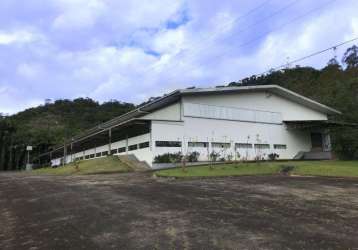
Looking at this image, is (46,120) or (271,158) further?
(46,120)

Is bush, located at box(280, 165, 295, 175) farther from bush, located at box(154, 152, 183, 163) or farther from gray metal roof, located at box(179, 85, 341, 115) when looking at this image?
gray metal roof, located at box(179, 85, 341, 115)

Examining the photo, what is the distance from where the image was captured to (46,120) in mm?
90312

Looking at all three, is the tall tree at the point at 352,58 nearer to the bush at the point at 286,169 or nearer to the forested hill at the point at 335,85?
the forested hill at the point at 335,85

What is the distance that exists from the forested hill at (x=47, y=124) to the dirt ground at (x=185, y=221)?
196 feet

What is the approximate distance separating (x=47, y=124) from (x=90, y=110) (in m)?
14.0

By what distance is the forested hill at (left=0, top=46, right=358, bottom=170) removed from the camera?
46891 mm

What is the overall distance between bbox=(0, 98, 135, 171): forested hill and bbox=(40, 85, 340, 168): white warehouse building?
1237 inches

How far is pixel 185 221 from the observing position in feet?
27.8

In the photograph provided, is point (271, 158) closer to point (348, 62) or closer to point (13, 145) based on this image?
point (348, 62)

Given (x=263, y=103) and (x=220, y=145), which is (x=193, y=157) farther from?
(x=263, y=103)

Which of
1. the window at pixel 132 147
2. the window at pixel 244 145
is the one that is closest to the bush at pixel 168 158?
the window at pixel 132 147

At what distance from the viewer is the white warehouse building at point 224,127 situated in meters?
35.8

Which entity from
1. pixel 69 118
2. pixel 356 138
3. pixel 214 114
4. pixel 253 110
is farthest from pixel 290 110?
pixel 69 118

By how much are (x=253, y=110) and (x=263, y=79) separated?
2312 cm
